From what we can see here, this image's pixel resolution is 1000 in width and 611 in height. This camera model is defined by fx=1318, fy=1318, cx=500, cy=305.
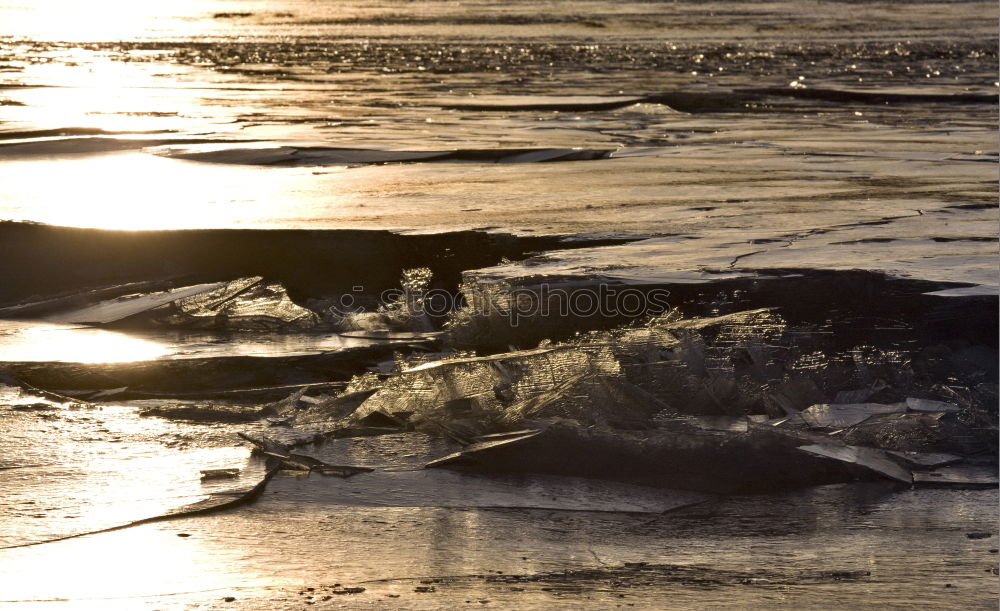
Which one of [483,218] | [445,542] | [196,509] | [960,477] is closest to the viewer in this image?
[445,542]

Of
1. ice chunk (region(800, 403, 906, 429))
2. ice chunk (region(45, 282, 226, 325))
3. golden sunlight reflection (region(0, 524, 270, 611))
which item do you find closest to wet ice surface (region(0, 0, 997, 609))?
golden sunlight reflection (region(0, 524, 270, 611))

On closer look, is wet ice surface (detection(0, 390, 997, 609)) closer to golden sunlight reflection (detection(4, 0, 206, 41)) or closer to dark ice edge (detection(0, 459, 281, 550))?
dark ice edge (detection(0, 459, 281, 550))

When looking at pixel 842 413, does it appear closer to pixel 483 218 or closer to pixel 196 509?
pixel 196 509

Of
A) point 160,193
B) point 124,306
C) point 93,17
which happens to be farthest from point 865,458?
point 93,17

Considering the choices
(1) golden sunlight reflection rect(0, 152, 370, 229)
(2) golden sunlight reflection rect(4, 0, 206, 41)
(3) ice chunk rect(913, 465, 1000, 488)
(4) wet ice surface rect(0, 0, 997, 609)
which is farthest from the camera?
(2) golden sunlight reflection rect(4, 0, 206, 41)

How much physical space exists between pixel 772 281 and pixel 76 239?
290 centimetres

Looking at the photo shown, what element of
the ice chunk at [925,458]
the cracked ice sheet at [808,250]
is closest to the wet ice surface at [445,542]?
the ice chunk at [925,458]

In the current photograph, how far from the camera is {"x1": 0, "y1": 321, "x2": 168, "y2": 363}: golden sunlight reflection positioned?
14.2 feet

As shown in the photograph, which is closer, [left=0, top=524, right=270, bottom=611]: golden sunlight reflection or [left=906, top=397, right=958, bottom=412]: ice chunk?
[left=0, top=524, right=270, bottom=611]: golden sunlight reflection

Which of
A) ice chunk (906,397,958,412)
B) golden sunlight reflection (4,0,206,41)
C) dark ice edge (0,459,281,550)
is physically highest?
golden sunlight reflection (4,0,206,41)

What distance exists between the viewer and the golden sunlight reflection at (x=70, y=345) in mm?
4332

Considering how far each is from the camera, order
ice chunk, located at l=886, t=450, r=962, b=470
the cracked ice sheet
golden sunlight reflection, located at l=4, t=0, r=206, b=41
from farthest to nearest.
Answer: golden sunlight reflection, located at l=4, t=0, r=206, b=41 < the cracked ice sheet < ice chunk, located at l=886, t=450, r=962, b=470

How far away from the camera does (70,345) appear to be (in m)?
4.46

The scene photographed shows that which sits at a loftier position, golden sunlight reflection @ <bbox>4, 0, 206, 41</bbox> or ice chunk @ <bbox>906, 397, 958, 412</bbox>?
golden sunlight reflection @ <bbox>4, 0, 206, 41</bbox>
